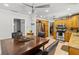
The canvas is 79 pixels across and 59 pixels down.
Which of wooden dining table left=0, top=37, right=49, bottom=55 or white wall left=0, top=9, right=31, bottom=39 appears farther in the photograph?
white wall left=0, top=9, right=31, bottom=39

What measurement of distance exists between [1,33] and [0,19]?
0.31m

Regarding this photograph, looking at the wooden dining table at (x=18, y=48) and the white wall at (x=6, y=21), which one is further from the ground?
the white wall at (x=6, y=21)

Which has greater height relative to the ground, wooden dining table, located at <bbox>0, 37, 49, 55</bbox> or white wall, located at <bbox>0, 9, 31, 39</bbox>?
white wall, located at <bbox>0, 9, 31, 39</bbox>

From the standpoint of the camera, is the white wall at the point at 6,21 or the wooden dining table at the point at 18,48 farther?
the white wall at the point at 6,21

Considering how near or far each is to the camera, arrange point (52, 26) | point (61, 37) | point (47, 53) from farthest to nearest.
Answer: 1. point (52, 26)
2. point (61, 37)
3. point (47, 53)

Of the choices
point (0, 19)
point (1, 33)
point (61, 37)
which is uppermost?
point (0, 19)

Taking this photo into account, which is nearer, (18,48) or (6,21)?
(18,48)

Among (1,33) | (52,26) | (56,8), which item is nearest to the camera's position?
(1,33)

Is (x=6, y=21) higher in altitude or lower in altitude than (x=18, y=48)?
higher
